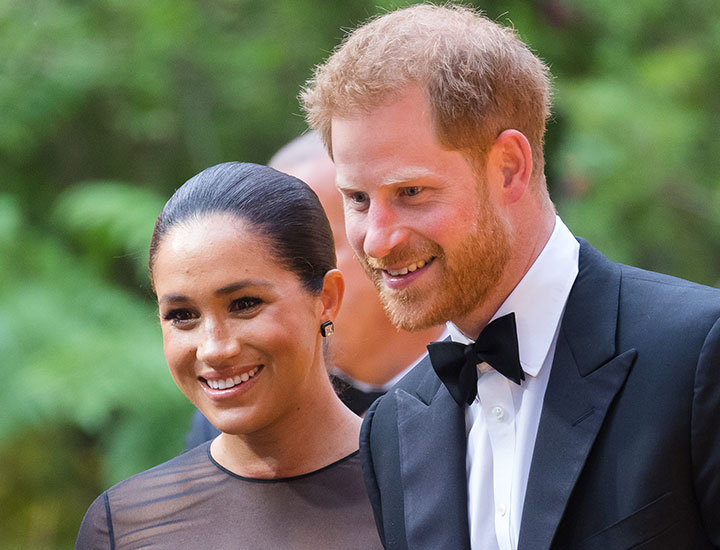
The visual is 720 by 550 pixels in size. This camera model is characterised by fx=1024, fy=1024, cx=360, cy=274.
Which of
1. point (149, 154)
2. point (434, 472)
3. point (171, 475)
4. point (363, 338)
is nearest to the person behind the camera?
point (434, 472)

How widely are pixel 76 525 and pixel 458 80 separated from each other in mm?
5045

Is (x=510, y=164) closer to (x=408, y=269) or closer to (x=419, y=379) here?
(x=408, y=269)

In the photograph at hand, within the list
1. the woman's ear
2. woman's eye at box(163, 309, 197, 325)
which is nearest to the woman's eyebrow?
woman's eye at box(163, 309, 197, 325)

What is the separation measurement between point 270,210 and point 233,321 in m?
0.31

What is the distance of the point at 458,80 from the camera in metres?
2.14

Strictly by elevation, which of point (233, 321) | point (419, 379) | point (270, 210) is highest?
point (270, 210)

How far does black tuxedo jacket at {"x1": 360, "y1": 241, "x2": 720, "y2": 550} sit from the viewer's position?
1942 millimetres

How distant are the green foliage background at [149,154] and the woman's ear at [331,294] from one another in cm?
284

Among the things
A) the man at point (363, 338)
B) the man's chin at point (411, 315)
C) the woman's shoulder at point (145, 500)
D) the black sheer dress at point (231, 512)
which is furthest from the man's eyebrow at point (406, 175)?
the man at point (363, 338)

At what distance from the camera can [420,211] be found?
6.95 feet

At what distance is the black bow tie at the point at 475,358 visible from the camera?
2180 mm

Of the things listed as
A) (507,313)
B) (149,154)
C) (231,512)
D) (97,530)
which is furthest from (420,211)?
(149,154)

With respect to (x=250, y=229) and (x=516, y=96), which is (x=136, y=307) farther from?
(x=516, y=96)

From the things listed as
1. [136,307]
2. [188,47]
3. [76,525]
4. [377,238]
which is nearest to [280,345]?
[377,238]
